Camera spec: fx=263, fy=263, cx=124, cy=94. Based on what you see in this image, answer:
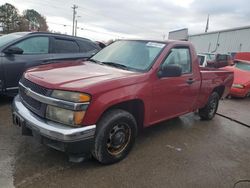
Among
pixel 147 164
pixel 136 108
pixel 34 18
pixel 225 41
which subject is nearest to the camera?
pixel 147 164

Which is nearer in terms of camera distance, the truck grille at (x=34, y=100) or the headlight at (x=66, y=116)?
the headlight at (x=66, y=116)

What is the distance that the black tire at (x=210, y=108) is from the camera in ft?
19.4

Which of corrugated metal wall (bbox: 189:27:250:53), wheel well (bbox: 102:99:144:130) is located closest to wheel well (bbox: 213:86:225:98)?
wheel well (bbox: 102:99:144:130)

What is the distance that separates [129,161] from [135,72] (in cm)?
126

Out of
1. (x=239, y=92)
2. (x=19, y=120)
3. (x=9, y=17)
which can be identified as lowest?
(x=239, y=92)

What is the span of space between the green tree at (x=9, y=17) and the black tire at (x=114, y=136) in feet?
171

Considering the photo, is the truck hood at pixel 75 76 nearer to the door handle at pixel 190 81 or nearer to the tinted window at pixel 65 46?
the door handle at pixel 190 81

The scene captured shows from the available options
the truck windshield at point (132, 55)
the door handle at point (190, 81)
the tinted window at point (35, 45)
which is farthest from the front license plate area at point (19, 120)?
the door handle at point (190, 81)

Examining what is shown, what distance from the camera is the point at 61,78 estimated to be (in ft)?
10.6

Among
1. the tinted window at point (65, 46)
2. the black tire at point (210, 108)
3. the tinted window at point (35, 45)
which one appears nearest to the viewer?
the tinted window at point (35, 45)

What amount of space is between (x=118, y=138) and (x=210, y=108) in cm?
323

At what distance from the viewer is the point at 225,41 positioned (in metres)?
24.9

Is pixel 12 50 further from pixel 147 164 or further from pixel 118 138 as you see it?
pixel 147 164

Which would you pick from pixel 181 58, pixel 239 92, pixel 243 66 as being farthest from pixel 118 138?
pixel 243 66
